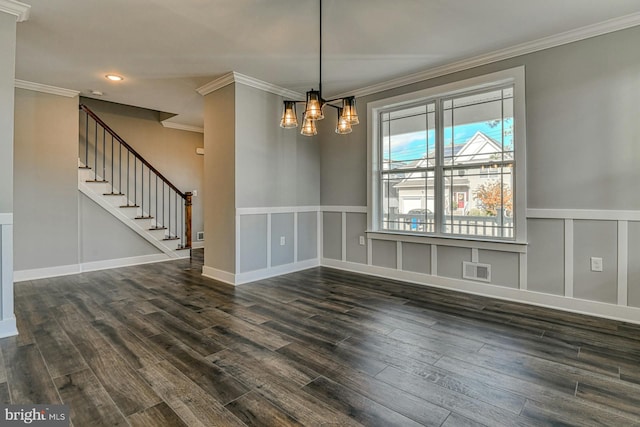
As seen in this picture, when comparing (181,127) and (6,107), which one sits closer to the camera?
(6,107)

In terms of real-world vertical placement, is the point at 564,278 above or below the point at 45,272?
above

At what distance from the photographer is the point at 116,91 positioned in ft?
15.6

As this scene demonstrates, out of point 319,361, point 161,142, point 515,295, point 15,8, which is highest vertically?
point 15,8

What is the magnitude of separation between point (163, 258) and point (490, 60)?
578 centimetres

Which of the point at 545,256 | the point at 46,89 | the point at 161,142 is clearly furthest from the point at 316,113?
the point at 161,142

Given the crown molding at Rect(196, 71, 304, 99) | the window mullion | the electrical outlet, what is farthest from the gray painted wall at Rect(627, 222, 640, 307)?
the crown molding at Rect(196, 71, 304, 99)

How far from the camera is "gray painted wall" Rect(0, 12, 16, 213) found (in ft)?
8.43

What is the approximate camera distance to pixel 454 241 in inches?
152

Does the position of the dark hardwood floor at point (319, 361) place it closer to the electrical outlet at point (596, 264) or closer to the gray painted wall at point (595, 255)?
the gray painted wall at point (595, 255)

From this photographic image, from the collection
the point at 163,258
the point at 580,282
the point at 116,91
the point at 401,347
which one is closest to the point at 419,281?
the point at 580,282

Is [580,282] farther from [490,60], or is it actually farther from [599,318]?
[490,60]

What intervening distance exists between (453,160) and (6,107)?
4.35 meters

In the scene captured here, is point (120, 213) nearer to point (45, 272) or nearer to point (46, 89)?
point (45, 272)

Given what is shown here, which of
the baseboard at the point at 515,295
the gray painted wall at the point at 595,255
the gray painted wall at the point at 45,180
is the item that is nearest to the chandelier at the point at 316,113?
the baseboard at the point at 515,295
